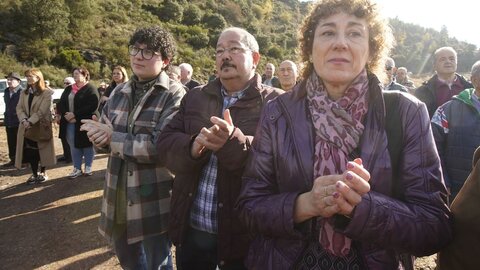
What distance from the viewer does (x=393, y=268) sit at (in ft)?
4.45

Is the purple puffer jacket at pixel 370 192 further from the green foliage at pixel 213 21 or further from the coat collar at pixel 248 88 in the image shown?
the green foliage at pixel 213 21

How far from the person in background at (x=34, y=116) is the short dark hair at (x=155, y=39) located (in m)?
4.01

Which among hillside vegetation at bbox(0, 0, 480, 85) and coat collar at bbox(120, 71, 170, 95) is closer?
coat collar at bbox(120, 71, 170, 95)

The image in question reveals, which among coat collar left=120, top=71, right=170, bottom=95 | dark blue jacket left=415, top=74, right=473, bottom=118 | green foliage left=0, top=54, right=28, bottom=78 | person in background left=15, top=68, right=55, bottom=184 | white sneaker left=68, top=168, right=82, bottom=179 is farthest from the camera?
green foliage left=0, top=54, right=28, bottom=78

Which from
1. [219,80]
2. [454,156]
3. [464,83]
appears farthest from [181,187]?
[464,83]

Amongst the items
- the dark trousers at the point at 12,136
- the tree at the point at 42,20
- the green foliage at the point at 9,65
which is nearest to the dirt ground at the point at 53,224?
the dark trousers at the point at 12,136

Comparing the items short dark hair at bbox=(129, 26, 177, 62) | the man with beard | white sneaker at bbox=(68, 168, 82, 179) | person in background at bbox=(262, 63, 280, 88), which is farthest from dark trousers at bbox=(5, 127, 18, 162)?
the man with beard

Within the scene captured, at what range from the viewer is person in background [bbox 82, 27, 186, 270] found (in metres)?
2.41

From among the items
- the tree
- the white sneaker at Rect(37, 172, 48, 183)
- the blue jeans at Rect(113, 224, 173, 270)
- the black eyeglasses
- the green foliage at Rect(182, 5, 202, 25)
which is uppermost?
the green foliage at Rect(182, 5, 202, 25)

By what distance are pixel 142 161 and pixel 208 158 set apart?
1.91 feet

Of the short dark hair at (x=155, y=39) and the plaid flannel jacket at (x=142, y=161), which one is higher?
the short dark hair at (x=155, y=39)

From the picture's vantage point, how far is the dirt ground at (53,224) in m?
3.70

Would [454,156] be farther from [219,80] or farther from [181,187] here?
[181,187]

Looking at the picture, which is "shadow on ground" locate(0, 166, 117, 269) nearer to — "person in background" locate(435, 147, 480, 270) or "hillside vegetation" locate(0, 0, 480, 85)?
"person in background" locate(435, 147, 480, 270)
